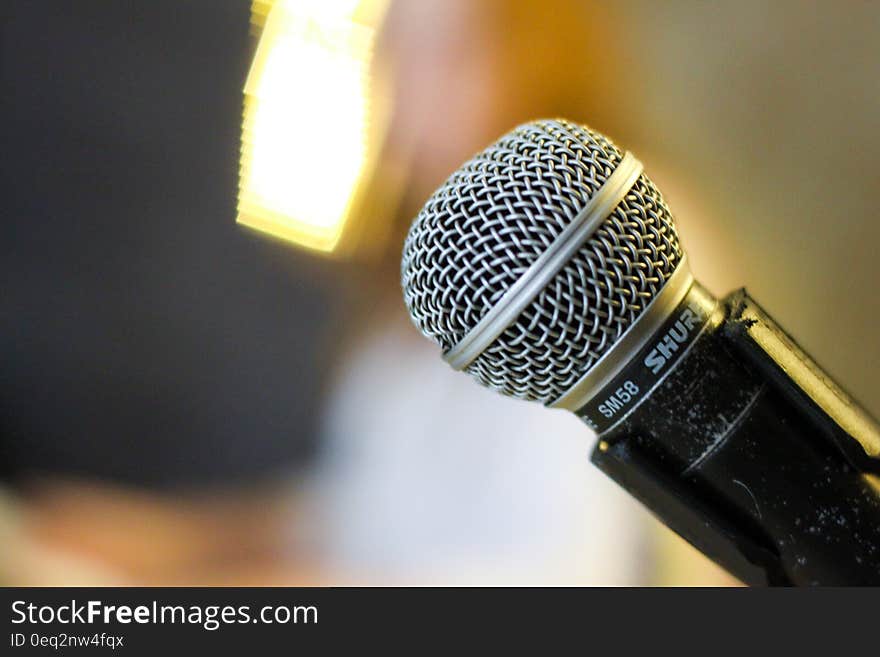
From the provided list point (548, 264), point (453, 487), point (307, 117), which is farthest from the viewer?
point (453, 487)

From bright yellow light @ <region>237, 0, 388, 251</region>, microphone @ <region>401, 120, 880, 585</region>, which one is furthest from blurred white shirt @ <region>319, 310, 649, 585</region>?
microphone @ <region>401, 120, 880, 585</region>

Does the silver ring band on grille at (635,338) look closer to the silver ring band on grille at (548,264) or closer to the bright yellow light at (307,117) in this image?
the silver ring band on grille at (548,264)

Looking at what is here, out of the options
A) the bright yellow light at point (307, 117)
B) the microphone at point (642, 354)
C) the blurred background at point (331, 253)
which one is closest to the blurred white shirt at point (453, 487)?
the blurred background at point (331, 253)

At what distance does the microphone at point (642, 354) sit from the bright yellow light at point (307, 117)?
32.8 inches

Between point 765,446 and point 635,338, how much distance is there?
11 cm

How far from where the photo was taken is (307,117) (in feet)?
3.91

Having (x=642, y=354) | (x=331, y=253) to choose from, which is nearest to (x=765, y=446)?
(x=642, y=354)

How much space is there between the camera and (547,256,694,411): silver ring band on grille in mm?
409

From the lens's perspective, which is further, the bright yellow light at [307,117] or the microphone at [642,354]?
the bright yellow light at [307,117]

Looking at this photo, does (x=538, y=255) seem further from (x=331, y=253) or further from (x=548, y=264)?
(x=331, y=253)

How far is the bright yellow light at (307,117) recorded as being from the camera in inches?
45.8

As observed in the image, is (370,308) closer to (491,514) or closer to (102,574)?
(491,514)

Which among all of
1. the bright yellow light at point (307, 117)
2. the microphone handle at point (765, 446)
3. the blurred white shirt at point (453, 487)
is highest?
the bright yellow light at point (307, 117)

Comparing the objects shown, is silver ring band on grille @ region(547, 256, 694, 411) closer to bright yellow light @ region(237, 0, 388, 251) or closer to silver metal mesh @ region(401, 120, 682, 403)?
silver metal mesh @ region(401, 120, 682, 403)
